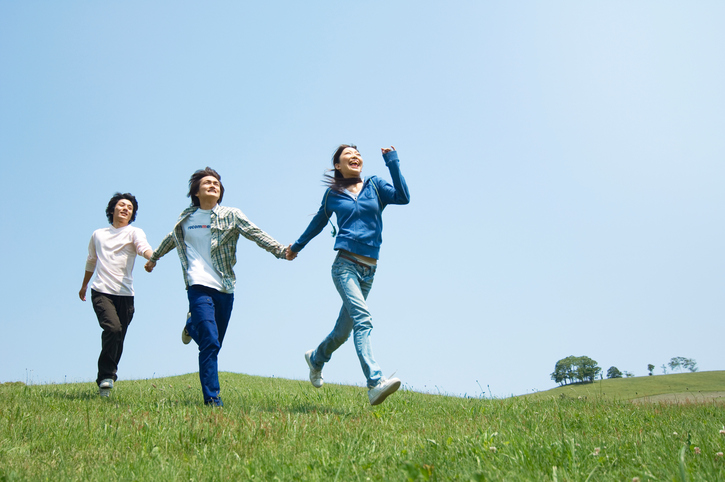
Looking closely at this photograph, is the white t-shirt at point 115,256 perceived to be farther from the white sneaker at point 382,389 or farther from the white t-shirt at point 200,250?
the white sneaker at point 382,389

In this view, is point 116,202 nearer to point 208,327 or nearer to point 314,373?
point 208,327

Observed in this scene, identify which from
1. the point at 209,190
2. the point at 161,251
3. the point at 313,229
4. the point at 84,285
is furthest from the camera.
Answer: the point at 84,285

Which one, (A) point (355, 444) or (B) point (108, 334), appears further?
(B) point (108, 334)

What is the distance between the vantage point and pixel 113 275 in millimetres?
7289

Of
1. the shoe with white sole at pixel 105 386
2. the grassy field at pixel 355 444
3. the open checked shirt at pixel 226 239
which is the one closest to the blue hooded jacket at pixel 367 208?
the open checked shirt at pixel 226 239

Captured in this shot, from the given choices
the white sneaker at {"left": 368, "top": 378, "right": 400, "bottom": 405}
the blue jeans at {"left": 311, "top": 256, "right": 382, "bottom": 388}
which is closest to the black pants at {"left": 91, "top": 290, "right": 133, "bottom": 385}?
the blue jeans at {"left": 311, "top": 256, "right": 382, "bottom": 388}

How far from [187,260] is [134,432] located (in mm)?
2591

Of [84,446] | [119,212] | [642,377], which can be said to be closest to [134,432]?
[84,446]

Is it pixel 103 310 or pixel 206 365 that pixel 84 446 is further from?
pixel 103 310

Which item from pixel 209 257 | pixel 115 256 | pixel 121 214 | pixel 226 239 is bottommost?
pixel 209 257

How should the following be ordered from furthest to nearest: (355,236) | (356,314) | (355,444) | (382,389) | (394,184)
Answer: (394,184) < (355,236) < (356,314) < (382,389) < (355,444)

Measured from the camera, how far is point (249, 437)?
3803 millimetres

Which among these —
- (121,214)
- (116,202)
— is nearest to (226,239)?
(121,214)

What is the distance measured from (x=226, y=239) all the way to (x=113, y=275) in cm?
207
